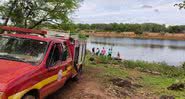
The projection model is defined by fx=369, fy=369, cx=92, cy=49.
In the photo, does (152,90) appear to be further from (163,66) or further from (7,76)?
(163,66)

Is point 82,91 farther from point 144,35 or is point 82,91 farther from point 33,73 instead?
point 144,35

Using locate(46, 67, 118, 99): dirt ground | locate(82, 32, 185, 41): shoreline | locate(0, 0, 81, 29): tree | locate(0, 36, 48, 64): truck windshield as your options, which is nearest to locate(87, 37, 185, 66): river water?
locate(0, 0, 81, 29): tree

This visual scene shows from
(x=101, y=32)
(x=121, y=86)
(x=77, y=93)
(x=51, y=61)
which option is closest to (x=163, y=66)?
(x=121, y=86)

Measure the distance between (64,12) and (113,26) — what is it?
158 metres

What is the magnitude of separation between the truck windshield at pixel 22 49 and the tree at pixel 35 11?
30.6 ft

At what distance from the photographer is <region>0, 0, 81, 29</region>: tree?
18719 millimetres

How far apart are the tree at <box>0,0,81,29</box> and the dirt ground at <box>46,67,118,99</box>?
6.27 m

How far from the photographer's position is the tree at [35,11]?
18719mm

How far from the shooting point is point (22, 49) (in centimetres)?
888

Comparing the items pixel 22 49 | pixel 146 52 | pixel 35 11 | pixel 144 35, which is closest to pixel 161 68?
pixel 35 11

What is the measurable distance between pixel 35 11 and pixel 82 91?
28.7 feet

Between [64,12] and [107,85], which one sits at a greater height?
[64,12]

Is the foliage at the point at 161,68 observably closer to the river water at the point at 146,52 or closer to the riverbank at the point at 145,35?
the river water at the point at 146,52

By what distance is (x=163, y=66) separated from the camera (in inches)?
1026
